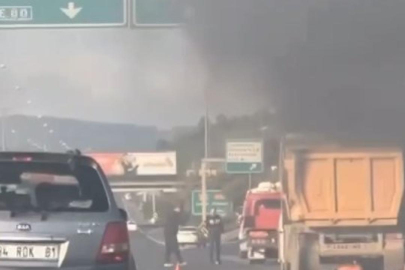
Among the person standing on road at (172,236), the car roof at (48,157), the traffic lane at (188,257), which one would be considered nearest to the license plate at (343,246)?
the traffic lane at (188,257)

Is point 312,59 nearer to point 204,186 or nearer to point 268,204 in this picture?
point 268,204

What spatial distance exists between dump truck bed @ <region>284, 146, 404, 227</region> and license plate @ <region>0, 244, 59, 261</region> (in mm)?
5380

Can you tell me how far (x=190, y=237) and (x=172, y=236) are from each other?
217mm

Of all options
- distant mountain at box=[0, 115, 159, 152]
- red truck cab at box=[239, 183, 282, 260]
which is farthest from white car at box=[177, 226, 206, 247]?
distant mountain at box=[0, 115, 159, 152]

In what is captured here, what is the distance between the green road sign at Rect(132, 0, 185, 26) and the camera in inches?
570

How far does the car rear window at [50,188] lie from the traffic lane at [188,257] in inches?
175

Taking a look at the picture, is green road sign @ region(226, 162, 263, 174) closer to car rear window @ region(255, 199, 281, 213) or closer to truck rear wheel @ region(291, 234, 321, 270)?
car rear window @ region(255, 199, 281, 213)

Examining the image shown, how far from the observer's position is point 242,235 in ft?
48.7

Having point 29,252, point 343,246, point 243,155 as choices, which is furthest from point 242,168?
point 29,252

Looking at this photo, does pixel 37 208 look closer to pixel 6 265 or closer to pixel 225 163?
pixel 6 265

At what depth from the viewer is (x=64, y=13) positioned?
1453cm

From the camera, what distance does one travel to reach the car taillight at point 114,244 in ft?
31.4

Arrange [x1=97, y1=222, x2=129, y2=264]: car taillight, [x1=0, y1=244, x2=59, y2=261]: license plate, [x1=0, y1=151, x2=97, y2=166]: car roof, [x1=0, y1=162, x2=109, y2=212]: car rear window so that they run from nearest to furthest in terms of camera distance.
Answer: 1. [x1=0, y1=244, x2=59, y2=261]: license plate
2. [x1=97, y1=222, x2=129, y2=264]: car taillight
3. [x1=0, y1=162, x2=109, y2=212]: car rear window
4. [x1=0, y1=151, x2=97, y2=166]: car roof

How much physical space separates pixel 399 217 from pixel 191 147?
7.72 ft
